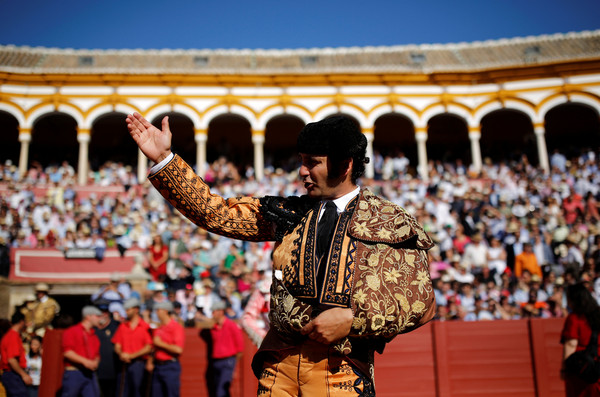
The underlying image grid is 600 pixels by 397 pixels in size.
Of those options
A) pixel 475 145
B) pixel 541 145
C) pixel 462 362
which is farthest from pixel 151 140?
pixel 541 145

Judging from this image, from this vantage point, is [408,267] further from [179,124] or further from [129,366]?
[179,124]

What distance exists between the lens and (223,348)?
6.24 m

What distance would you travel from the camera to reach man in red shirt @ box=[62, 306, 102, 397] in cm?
558

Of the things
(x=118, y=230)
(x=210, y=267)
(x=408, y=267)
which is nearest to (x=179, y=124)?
(x=118, y=230)

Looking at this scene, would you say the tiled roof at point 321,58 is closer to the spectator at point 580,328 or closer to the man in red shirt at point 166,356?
the man in red shirt at point 166,356

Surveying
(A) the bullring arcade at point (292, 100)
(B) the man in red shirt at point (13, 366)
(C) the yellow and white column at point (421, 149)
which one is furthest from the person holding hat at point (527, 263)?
(C) the yellow and white column at point (421, 149)

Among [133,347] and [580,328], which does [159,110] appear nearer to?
[133,347]

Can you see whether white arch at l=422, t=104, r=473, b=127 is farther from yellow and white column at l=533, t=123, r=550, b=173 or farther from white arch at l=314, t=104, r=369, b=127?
yellow and white column at l=533, t=123, r=550, b=173

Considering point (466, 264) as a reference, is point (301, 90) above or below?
above

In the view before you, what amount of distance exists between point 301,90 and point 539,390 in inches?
555

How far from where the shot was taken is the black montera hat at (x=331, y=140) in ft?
6.87

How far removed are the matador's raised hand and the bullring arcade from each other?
15669 mm

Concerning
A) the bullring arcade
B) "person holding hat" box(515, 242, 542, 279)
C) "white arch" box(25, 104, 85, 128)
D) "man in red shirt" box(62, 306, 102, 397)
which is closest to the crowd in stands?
"person holding hat" box(515, 242, 542, 279)

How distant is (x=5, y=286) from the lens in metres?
10.0
